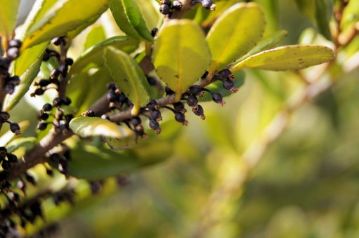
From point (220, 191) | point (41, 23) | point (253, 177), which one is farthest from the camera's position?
point (253, 177)

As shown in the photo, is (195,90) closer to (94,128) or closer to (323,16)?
(94,128)

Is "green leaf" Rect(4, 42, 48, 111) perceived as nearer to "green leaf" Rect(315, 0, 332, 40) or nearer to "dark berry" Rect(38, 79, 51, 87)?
"dark berry" Rect(38, 79, 51, 87)

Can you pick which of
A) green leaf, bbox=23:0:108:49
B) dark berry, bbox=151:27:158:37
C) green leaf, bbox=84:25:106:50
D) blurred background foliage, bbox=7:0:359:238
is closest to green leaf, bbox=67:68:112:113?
green leaf, bbox=84:25:106:50

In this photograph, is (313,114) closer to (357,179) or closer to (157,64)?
(357,179)

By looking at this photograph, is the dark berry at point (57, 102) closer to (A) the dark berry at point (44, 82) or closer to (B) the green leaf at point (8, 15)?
(A) the dark berry at point (44, 82)

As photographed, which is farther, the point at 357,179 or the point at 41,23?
the point at 357,179

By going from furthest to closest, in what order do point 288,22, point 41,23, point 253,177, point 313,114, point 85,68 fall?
point 288,22 < point 313,114 < point 253,177 < point 85,68 < point 41,23

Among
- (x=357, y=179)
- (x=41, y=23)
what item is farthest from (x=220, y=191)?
(x=41, y=23)

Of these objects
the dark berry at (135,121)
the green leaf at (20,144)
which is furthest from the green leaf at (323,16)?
the green leaf at (20,144)

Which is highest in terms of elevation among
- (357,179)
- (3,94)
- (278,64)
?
(3,94)
